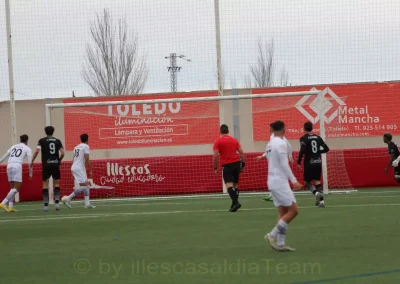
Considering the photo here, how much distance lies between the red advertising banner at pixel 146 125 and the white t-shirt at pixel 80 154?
8848mm

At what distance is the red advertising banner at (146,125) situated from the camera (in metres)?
33.8

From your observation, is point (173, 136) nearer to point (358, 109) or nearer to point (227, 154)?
point (358, 109)

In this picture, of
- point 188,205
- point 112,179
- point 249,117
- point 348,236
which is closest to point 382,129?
point 249,117

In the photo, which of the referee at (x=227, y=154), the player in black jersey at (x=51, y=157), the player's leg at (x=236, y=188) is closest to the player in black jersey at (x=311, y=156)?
the player's leg at (x=236, y=188)

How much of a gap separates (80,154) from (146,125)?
13.9 m

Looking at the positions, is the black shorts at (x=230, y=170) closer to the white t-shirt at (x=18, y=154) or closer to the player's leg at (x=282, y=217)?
the white t-shirt at (x=18, y=154)

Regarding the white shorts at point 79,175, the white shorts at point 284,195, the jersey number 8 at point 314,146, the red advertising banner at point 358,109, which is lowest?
the white shorts at point 79,175

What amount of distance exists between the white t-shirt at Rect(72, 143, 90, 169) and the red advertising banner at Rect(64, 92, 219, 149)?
8.85m

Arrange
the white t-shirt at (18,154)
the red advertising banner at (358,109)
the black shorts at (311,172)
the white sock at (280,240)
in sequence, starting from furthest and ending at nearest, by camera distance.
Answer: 1. the red advertising banner at (358,109)
2. the white t-shirt at (18,154)
3. the black shorts at (311,172)
4. the white sock at (280,240)

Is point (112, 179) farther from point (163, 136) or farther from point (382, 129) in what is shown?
point (382, 129)

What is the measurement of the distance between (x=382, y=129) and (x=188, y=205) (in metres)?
20.3

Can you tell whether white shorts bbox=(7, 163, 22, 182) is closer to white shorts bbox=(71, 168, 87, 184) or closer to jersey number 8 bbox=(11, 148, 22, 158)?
jersey number 8 bbox=(11, 148, 22, 158)

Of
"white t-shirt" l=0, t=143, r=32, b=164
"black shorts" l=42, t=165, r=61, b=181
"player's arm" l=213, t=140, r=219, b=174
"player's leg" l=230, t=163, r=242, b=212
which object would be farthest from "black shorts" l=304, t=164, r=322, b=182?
"white t-shirt" l=0, t=143, r=32, b=164

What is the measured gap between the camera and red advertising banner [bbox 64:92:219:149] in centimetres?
3378
